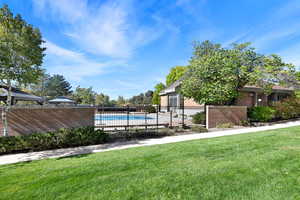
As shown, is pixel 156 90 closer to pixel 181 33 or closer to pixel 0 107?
pixel 181 33

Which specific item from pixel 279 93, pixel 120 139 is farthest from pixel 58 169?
pixel 279 93

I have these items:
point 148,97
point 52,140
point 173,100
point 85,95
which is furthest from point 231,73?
point 148,97

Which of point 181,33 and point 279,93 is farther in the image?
point 279,93

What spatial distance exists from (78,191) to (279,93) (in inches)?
1026

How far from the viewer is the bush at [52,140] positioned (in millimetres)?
5980

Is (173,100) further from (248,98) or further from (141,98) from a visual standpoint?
(141,98)

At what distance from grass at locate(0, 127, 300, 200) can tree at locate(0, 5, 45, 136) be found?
12.0 feet

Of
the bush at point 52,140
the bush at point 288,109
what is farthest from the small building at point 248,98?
the bush at point 52,140

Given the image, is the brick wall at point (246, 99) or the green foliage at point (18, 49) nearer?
the green foliage at point (18, 49)

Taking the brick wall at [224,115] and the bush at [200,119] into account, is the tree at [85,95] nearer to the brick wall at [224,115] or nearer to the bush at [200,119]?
the bush at [200,119]

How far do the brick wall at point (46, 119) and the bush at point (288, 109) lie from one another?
631 inches

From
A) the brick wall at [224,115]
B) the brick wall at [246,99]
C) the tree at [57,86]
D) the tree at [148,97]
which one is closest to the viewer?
the brick wall at [224,115]

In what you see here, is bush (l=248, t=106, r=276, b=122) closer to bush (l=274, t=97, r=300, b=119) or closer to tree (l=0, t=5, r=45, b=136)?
bush (l=274, t=97, r=300, b=119)

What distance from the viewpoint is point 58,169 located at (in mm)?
3932
